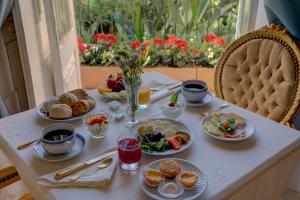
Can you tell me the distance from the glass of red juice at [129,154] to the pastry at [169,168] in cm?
8

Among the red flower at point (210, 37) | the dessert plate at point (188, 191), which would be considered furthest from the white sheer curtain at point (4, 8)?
the red flower at point (210, 37)

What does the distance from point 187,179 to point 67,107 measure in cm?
59

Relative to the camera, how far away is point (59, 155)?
1054 millimetres

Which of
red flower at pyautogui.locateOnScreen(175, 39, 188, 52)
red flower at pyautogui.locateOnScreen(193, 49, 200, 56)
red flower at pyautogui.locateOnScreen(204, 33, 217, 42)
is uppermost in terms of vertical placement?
red flower at pyautogui.locateOnScreen(204, 33, 217, 42)

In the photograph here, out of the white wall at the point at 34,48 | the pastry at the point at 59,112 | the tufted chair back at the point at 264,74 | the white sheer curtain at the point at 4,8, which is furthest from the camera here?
the white wall at the point at 34,48

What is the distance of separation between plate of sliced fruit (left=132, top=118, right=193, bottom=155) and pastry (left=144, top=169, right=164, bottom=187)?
4.2 inches

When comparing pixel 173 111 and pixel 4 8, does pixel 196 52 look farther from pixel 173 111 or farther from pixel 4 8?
pixel 173 111

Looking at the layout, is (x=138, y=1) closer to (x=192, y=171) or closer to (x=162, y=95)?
(x=162, y=95)

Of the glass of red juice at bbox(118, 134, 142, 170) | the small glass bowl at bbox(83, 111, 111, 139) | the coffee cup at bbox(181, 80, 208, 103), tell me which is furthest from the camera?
the coffee cup at bbox(181, 80, 208, 103)

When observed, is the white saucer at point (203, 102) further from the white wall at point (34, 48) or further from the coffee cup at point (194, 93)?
the white wall at point (34, 48)

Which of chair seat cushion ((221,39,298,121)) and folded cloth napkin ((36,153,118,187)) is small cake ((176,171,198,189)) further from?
chair seat cushion ((221,39,298,121))

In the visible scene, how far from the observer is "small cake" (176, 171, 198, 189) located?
0.90 meters

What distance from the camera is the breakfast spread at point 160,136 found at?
1.08 m

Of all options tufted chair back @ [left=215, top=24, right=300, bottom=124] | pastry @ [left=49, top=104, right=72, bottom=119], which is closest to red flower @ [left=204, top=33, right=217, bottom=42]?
tufted chair back @ [left=215, top=24, right=300, bottom=124]
